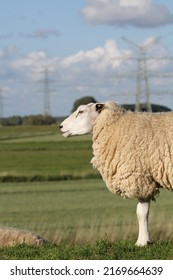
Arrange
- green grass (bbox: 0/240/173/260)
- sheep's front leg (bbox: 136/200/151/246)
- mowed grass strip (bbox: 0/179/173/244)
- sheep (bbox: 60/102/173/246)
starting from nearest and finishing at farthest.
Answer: green grass (bbox: 0/240/173/260), sheep's front leg (bbox: 136/200/151/246), sheep (bbox: 60/102/173/246), mowed grass strip (bbox: 0/179/173/244)

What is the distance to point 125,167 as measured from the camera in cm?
1122

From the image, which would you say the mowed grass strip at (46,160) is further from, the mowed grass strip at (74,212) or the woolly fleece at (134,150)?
the woolly fleece at (134,150)

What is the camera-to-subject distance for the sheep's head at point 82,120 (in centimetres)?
1171

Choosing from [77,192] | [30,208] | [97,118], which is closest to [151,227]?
[97,118]

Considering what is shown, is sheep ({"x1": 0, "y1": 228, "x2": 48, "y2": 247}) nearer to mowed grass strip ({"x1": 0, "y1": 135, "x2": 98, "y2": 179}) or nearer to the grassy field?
the grassy field

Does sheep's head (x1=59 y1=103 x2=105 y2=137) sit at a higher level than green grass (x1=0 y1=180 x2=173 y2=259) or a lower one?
higher

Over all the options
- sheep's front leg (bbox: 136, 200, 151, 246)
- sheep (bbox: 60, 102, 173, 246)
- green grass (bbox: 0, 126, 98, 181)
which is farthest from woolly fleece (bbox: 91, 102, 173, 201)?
green grass (bbox: 0, 126, 98, 181)

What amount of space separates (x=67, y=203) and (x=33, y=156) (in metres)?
36.6

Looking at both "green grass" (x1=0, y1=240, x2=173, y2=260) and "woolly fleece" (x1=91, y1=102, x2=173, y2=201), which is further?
"woolly fleece" (x1=91, y1=102, x2=173, y2=201)

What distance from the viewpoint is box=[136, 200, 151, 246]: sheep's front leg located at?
429 inches

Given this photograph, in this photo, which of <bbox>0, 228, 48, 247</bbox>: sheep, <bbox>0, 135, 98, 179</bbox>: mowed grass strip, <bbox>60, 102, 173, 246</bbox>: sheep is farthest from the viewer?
<bbox>0, 135, 98, 179</bbox>: mowed grass strip

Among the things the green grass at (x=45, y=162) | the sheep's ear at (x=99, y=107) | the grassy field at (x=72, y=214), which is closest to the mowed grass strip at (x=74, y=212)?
the grassy field at (x=72, y=214)

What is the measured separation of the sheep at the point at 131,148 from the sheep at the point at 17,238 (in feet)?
4.15
